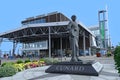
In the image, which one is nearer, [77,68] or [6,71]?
[77,68]

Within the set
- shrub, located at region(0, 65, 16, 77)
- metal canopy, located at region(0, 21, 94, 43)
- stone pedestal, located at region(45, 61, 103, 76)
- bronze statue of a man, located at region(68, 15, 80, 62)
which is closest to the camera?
stone pedestal, located at region(45, 61, 103, 76)

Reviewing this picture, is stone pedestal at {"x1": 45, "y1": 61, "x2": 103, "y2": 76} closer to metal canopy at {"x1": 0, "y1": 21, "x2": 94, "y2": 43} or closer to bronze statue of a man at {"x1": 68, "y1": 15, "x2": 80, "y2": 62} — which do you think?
bronze statue of a man at {"x1": 68, "y1": 15, "x2": 80, "y2": 62}

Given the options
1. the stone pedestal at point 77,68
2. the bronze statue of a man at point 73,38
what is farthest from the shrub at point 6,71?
the bronze statue of a man at point 73,38

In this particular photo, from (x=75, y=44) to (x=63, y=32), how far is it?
38559 millimetres

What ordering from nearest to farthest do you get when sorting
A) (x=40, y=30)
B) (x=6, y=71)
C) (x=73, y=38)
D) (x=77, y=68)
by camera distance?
(x=77, y=68) < (x=6, y=71) < (x=73, y=38) < (x=40, y=30)

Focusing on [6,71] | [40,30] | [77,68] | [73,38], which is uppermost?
[40,30]

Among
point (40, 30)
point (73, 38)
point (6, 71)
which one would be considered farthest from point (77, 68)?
point (40, 30)

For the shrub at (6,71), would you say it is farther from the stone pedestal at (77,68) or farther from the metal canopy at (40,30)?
the metal canopy at (40,30)

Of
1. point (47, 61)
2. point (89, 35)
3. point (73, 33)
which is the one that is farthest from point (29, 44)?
point (73, 33)

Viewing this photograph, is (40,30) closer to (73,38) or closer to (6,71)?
(73,38)

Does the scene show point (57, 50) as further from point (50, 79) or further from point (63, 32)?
point (50, 79)

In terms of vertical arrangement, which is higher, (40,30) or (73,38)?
(40,30)

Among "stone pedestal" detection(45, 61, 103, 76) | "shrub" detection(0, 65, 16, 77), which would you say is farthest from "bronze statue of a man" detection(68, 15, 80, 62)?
"shrub" detection(0, 65, 16, 77)

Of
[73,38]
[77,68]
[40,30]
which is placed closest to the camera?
[77,68]
